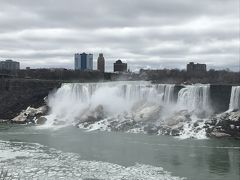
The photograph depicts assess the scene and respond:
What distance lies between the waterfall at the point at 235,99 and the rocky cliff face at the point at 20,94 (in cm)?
2750

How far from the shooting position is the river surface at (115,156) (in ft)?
94.9

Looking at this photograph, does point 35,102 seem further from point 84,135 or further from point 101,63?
point 101,63

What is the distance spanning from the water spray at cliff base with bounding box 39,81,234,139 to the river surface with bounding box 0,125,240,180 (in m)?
4.00

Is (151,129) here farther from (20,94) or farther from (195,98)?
(20,94)

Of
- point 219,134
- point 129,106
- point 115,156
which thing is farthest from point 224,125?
point 115,156

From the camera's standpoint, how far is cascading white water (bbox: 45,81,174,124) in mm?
58719

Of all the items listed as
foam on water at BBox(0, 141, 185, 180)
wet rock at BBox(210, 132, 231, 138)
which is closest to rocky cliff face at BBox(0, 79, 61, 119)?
wet rock at BBox(210, 132, 231, 138)

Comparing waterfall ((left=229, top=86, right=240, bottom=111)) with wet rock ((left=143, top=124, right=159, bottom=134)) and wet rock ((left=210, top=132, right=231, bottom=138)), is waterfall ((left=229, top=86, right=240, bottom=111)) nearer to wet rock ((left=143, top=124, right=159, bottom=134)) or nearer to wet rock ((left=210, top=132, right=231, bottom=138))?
wet rock ((left=210, top=132, right=231, bottom=138))

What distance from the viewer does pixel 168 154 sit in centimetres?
3609

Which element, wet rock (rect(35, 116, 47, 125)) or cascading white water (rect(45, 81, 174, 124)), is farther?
wet rock (rect(35, 116, 47, 125))

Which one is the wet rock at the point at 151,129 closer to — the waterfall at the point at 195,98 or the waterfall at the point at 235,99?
the waterfall at the point at 195,98

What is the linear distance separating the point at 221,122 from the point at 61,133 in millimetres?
16184

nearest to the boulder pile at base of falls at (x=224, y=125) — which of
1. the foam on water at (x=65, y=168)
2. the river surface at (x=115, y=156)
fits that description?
the river surface at (x=115, y=156)

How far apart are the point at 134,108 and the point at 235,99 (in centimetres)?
1251
